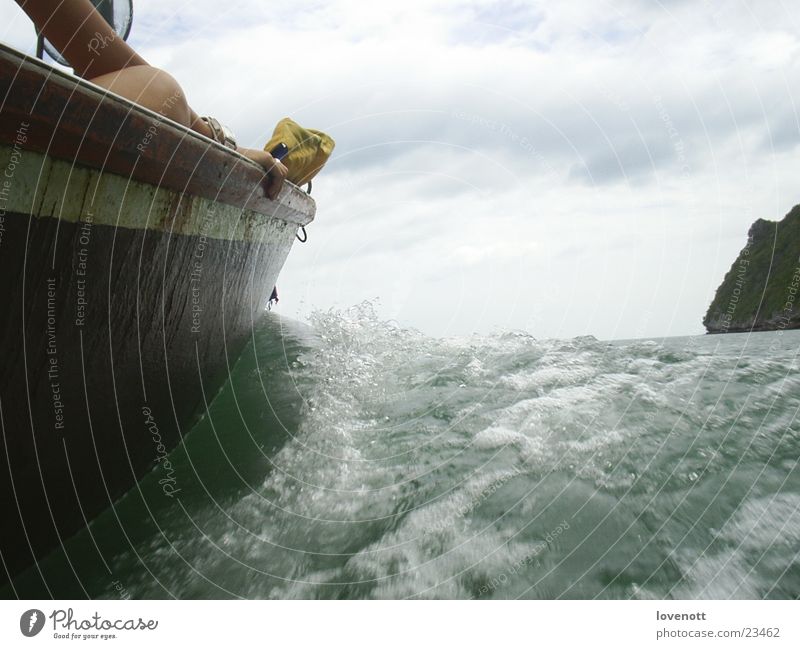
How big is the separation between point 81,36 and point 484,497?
3.63 metres

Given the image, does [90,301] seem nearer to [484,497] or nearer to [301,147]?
[484,497]

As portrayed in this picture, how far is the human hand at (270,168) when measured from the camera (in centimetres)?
376

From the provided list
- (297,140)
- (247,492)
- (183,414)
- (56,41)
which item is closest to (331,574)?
(247,492)

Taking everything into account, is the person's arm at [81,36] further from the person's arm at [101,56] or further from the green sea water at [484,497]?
the green sea water at [484,497]

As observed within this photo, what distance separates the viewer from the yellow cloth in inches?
178

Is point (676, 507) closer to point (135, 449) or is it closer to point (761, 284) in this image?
point (135, 449)

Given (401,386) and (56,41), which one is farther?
(401,386)

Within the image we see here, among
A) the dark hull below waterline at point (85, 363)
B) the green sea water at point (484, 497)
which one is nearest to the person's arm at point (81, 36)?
the dark hull below waterline at point (85, 363)

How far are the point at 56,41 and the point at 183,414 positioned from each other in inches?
98.1

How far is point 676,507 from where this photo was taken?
237 cm

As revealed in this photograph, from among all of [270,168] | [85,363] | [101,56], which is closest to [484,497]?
[85,363]

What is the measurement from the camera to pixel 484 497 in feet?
8.56

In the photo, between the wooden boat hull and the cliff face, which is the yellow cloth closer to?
the wooden boat hull
